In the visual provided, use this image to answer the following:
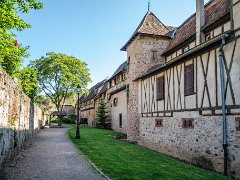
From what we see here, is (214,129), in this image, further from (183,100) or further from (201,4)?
(201,4)

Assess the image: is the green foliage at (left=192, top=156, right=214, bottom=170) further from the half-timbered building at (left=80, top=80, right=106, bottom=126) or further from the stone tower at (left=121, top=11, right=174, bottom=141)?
the half-timbered building at (left=80, top=80, right=106, bottom=126)

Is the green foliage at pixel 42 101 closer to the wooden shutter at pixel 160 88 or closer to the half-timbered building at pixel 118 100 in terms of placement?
the half-timbered building at pixel 118 100

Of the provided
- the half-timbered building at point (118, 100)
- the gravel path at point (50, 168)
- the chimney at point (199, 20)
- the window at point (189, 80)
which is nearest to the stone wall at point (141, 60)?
the chimney at point (199, 20)

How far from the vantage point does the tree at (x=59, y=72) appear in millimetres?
37219

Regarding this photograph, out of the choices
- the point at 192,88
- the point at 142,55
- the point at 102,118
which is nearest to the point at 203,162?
the point at 192,88

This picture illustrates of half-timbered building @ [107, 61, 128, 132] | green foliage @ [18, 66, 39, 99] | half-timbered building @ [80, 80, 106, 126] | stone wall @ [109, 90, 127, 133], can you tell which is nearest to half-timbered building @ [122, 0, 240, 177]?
stone wall @ [109, 90, 127, 133]

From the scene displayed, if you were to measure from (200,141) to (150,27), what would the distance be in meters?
11.2

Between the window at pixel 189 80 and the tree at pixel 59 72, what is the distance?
27684mm

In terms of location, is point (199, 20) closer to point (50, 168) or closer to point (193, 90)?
point (193, 90)

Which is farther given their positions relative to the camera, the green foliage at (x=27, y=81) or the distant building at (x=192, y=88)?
the green foliage at (x=27, y=81)

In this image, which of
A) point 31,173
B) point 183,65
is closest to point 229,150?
point 183,65

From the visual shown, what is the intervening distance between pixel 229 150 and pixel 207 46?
4.11 metres

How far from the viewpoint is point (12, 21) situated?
40.8 ft

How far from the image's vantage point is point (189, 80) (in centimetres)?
1130
